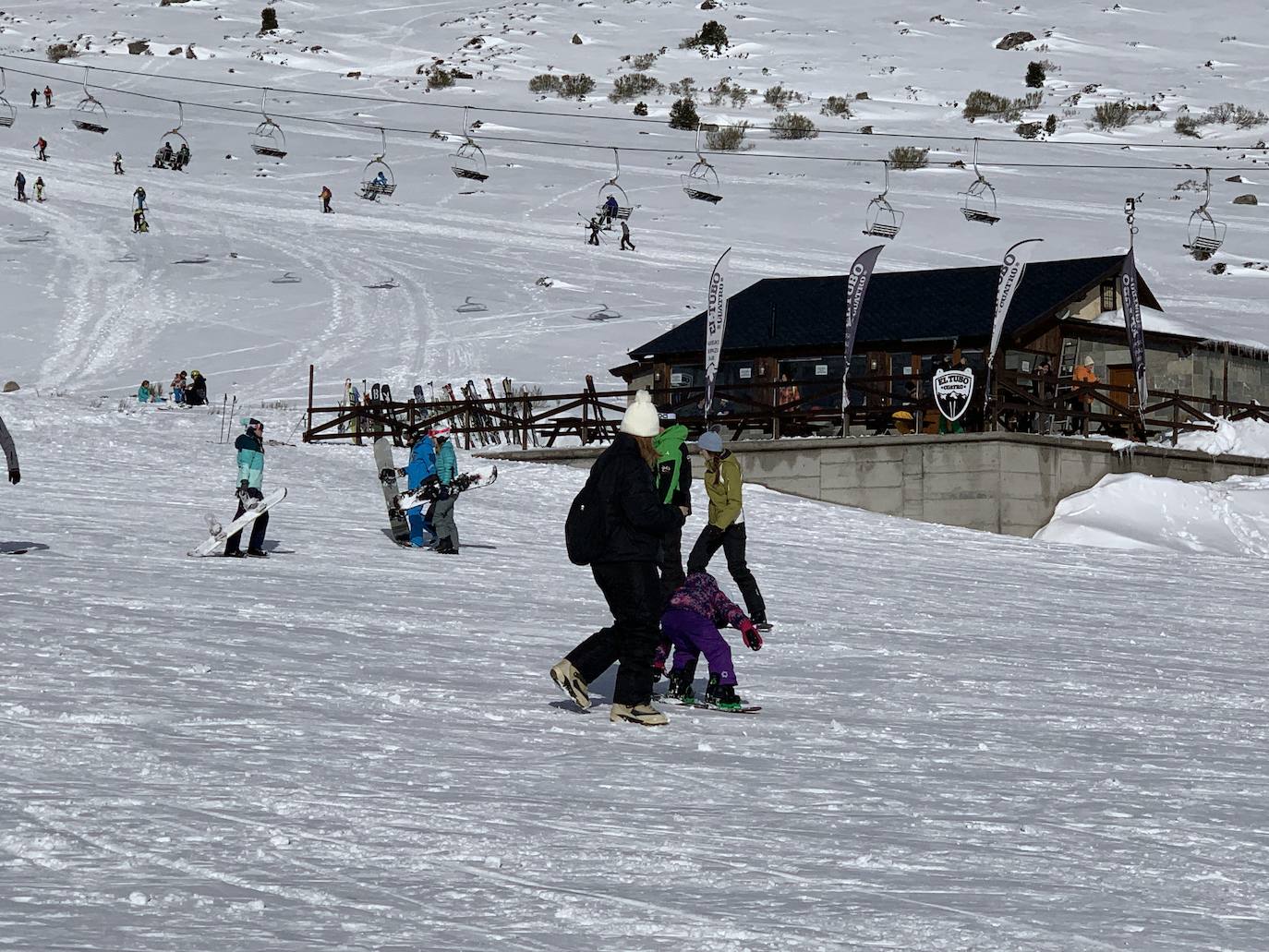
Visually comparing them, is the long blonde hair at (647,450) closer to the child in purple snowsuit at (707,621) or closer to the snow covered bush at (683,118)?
the child in purple snowsuit at (707,621)

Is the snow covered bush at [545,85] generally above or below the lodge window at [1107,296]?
above

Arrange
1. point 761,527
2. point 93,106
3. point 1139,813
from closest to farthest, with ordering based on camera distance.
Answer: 1. point 1139,813
2. point 761,527
3. point 93,106

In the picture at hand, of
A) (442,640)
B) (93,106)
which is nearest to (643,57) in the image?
(93,106)

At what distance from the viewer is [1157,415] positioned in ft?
122

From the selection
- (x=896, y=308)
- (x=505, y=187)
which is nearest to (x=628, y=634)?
(x=896, y=308)

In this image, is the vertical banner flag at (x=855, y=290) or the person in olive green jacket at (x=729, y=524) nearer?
the person in olive green jacket at (x=729, y=524)

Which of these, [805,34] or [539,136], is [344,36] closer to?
[805,34]

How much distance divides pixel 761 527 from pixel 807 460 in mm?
5209

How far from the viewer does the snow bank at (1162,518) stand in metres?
25.9

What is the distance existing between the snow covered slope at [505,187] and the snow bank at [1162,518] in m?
14.3

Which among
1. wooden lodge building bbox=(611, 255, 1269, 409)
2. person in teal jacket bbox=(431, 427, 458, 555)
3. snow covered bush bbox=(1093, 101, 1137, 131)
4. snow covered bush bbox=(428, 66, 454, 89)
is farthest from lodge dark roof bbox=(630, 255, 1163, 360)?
snow covered bush bbox=(428, 66, 454, 89)

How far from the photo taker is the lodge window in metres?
36.3

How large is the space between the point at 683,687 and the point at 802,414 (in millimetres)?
20152

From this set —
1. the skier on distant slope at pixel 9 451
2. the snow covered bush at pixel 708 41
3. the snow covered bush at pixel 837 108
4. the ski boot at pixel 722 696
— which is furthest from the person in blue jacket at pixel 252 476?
the snow covered bush at pixel 708 41
